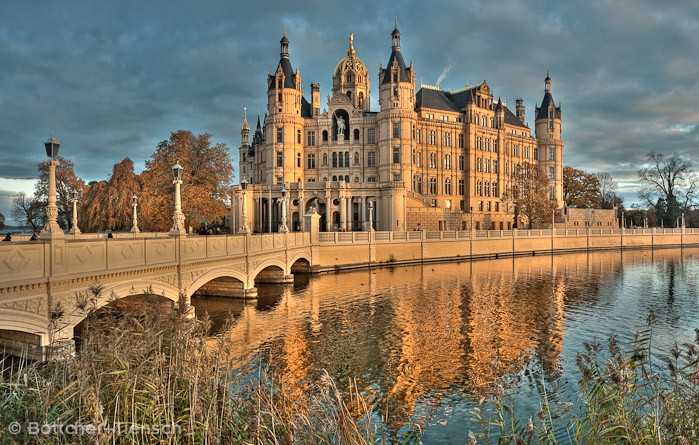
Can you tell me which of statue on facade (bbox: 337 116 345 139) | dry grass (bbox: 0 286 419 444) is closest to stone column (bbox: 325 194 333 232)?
statue on facade (bbox: 337 116 345 139)

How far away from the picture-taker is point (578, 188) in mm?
89812

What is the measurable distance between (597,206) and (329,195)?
223ft

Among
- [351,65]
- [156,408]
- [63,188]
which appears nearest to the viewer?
[156,408]

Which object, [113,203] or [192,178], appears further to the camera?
[113,203]

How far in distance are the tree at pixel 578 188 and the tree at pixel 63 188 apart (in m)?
85.2

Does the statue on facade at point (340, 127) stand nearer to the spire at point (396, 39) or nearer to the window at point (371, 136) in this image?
the window at point (371, 136)

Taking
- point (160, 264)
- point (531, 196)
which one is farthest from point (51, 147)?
point (531, 196)

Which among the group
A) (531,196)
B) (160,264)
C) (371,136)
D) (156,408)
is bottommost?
(156,408)

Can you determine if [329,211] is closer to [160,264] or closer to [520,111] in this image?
[160,264]

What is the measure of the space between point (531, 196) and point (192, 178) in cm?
5029

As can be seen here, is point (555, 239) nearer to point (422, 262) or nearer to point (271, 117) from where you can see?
point (422, 262)

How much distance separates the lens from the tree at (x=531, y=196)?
216ft

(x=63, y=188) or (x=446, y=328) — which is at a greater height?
(x=63, y=188)

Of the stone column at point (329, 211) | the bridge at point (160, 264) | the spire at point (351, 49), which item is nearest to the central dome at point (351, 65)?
the spire at point (351, 49)
